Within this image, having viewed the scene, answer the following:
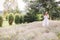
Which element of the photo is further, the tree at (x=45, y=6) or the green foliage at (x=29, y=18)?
the tree at (x=45, y=6)

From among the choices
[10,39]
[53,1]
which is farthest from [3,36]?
[53,1]

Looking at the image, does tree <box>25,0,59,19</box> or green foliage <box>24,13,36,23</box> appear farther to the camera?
tree <box>25,0,59,19</box>

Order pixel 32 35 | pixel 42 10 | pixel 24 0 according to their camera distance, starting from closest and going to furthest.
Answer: pixel 32 35 → pixel 42 10 → pixel 24 0

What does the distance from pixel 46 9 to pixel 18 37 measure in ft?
17.7

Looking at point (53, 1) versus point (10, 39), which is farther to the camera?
point (53, 1)

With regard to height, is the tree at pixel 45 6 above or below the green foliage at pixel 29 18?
above

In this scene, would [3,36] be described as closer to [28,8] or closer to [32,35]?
[32,35]

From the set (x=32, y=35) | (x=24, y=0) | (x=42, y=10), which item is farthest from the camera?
(x=24, y=0)

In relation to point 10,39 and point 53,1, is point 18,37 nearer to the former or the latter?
point 10,39

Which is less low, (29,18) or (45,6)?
(45,6)

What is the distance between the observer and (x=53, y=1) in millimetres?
Result: 10625

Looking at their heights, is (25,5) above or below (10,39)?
above

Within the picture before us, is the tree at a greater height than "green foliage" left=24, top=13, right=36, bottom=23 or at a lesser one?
greater

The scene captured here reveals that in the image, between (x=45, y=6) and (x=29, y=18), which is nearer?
(x=29, y=18)
